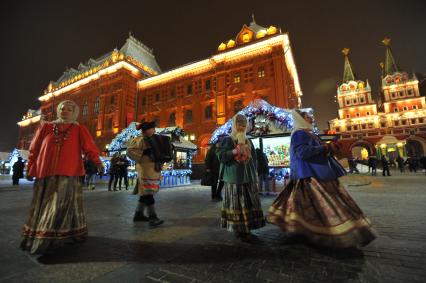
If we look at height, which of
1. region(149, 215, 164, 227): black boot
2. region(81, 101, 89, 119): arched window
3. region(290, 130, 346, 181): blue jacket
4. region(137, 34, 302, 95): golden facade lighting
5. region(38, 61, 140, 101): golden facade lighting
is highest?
region(38, 61, 140, 101): golden facade lighting

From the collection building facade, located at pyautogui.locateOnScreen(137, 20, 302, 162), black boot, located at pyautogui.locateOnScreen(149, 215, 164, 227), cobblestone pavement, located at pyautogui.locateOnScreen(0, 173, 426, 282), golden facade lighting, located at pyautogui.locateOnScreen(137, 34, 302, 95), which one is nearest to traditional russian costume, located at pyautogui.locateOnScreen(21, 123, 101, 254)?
cobblestone pavement, located at pyautogui.locateOnScreen(0, 173, 426, 282)

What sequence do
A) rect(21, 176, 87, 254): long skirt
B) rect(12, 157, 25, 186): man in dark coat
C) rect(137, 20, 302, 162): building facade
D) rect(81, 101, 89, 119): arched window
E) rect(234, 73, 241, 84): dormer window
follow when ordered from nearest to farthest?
rect(21, 176, 87, 254): long skirt → rect(12, 157, 25, 186): man in dark coat → rect(137, 20, 302, 162): building facade → rect(234, 73, 241, 84): dormer window → rect(81, 101, 89, 119): arched window

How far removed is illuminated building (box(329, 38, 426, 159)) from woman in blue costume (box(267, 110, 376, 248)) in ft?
133

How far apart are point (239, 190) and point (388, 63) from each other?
63389 millimetres

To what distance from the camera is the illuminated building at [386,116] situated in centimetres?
3925

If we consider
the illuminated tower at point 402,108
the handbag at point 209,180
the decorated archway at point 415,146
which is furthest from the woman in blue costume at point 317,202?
the decorated archway at point 415,146

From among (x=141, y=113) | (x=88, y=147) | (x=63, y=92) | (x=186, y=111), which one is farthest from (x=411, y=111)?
(x=63, y=92)

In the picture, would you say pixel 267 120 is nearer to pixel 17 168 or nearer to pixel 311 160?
pixel 311 160

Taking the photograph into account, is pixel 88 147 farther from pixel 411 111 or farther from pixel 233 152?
pixel 411 111

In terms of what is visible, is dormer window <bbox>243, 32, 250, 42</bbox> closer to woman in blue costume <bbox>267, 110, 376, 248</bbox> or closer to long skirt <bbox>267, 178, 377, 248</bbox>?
woman in blue costume <bbox>267, 110, 376, 248</bbox>

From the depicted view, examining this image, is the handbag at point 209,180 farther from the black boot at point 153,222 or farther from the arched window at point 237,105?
the arched window at point 237,105

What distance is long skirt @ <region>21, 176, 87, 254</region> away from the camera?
2344mm

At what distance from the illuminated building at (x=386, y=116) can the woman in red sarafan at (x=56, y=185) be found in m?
42.2

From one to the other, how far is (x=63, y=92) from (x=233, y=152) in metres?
43.6
